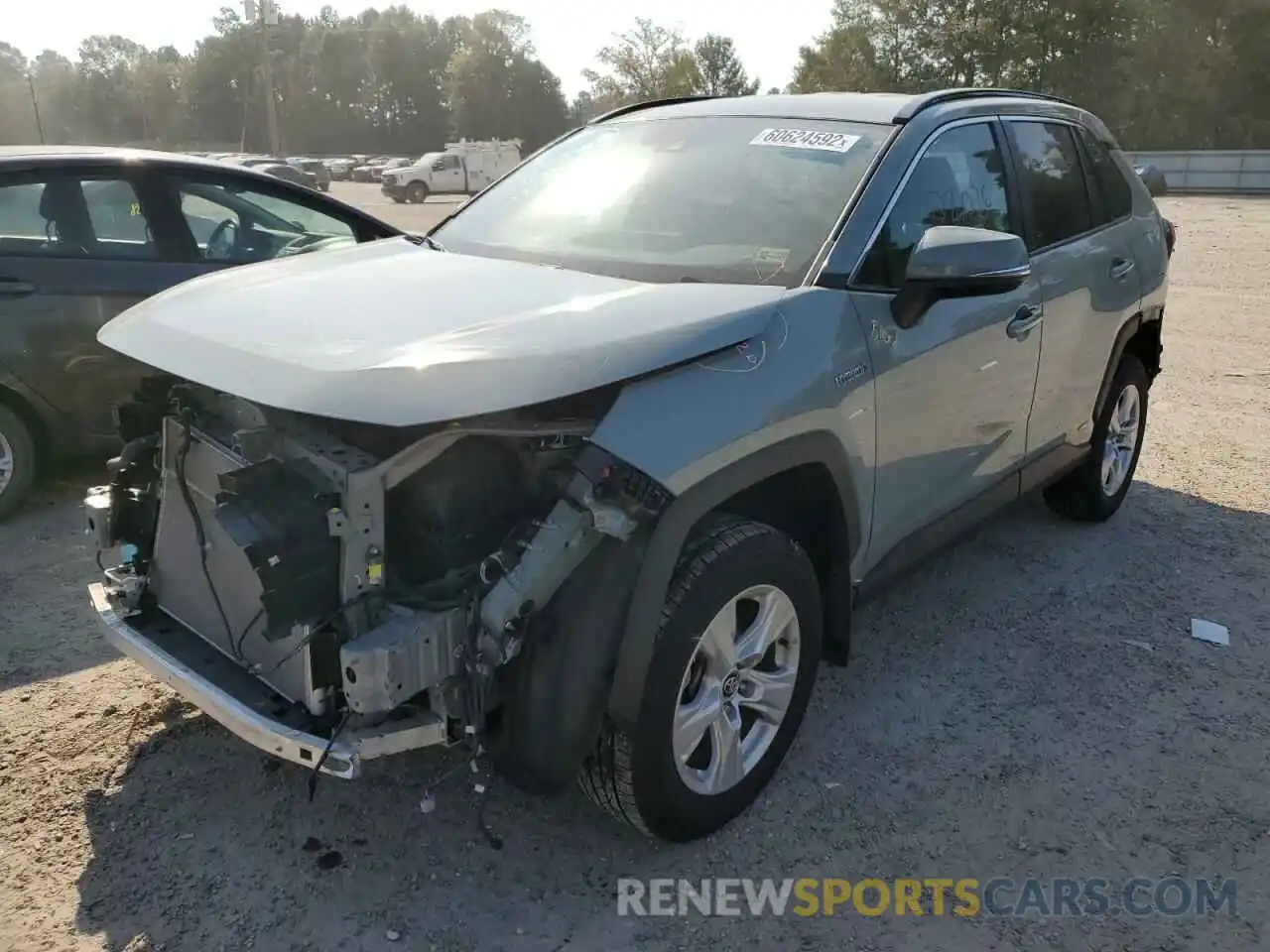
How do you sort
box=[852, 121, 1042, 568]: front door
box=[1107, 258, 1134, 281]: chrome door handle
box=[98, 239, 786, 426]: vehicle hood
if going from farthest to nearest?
box=[1107, 258, 1134, 281]: chrome door handle
box=[852, 121, 1042, 568]: front door
box=[98, 239, 786, 426]: vehicle hood

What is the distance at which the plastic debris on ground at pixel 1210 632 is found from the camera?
13.4ft

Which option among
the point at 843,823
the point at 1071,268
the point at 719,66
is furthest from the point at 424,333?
the point at 719,66

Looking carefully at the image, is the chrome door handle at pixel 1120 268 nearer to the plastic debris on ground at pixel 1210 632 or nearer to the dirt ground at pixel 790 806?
the dirt ground at pixel 790 806

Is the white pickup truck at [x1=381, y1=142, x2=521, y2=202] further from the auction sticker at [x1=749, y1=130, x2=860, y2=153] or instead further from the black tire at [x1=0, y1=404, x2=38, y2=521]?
the auction sticker at [x1=749, y1=130, x2=860, y2=153]

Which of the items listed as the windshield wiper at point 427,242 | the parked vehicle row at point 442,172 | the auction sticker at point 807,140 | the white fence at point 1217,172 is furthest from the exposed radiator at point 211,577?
the white fence at point 1217,172

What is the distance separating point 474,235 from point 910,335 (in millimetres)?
1620

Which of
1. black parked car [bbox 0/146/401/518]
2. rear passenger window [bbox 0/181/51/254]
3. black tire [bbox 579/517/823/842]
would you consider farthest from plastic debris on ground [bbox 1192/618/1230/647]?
rear passenger window [bbox 0/181/51/254]

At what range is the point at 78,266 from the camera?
4996 millimetres

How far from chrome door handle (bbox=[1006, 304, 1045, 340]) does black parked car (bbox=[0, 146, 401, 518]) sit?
11.7 ft

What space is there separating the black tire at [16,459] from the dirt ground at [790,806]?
0.59 m

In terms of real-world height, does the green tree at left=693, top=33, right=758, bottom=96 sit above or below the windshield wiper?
above

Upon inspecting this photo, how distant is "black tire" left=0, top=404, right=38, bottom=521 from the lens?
493cm

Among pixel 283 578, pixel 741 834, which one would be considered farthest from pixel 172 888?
pixel 741 834

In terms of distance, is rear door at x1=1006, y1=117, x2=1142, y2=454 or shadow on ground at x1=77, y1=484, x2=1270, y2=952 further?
rear door at x1=1006, y1=117, x2=1142, y2=454
